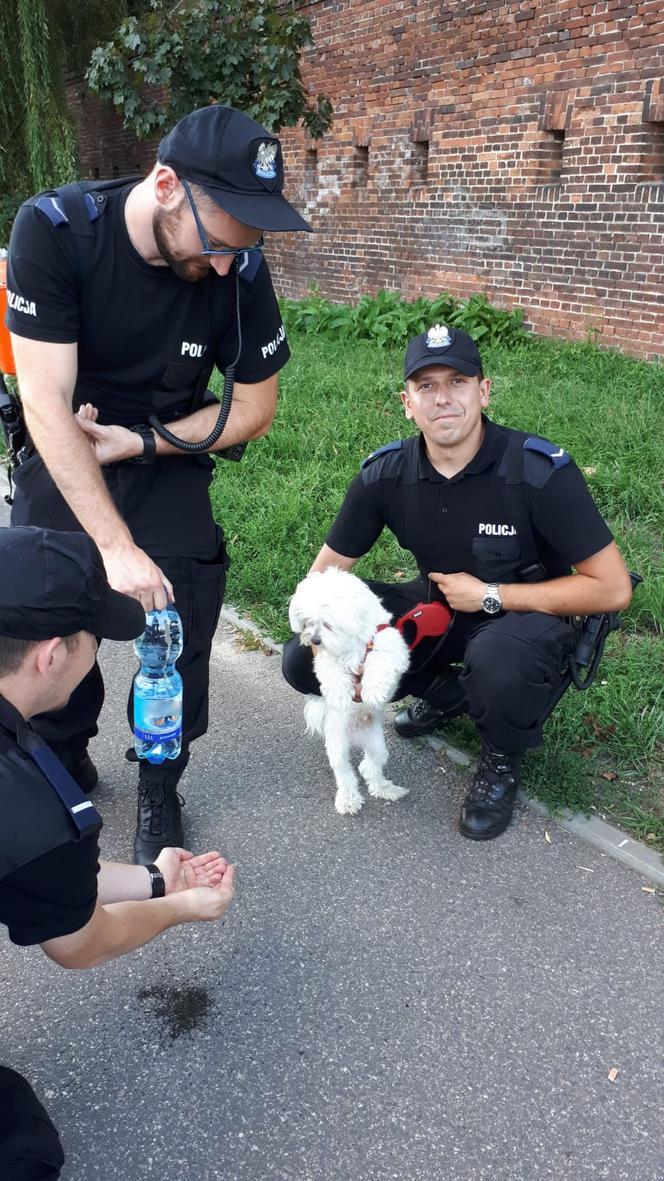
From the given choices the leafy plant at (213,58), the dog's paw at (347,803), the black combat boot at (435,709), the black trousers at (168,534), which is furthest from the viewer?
the leafy plant at (213,58)

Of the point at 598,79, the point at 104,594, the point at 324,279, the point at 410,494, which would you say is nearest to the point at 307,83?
the point at 324,279

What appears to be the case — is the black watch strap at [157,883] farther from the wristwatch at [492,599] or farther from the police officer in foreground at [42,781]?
the wristwatch at [492,599]

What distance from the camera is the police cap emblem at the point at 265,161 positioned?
8.04ft

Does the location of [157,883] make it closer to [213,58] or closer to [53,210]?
[53,210]

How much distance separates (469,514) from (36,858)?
2.11 meters

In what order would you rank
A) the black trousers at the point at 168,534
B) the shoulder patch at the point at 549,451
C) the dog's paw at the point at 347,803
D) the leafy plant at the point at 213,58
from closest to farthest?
the black trousers at the point at 168,534 → the shoulder patch at the point at 549,451 → the dog's paw at the point at 347,803 → the leafy plant at the point at 213,58

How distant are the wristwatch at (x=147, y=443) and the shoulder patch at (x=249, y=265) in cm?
61

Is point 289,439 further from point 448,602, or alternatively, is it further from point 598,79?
point 598,79

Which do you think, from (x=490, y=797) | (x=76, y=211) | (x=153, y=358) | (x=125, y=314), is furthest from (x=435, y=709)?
(x=76, y=211)

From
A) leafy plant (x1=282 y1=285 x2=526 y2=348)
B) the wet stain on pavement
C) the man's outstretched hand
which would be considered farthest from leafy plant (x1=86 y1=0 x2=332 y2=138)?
the wet stain on pavement

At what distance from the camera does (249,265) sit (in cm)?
288

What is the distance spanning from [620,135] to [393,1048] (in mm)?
8612

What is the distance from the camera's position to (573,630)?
3.26 meters

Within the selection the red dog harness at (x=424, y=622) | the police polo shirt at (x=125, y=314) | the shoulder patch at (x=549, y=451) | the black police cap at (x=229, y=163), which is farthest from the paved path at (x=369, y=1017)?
the black police cap at (x=229, y=163)
